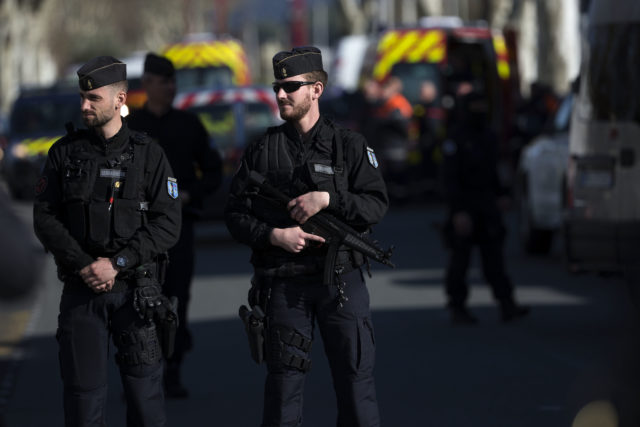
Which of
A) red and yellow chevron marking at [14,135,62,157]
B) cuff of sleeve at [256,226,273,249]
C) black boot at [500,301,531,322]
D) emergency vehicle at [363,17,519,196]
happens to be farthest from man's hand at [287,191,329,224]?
red and yellow chevron marking at [14,135,62,157]

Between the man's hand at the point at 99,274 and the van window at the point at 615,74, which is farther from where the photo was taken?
the van window at the point at 615,74

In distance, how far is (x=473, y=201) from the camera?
37.6 ft

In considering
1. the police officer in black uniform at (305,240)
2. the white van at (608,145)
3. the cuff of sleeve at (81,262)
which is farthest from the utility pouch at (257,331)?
the white van at (608,145)

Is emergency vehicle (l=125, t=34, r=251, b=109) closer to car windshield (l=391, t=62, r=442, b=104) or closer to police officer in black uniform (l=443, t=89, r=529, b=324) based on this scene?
car windshield (l=391, t=62, r=442, b=104)

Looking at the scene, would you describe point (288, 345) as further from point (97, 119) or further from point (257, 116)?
point (257, 116)

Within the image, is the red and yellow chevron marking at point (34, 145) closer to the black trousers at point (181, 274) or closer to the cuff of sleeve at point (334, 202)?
the black trousers at point (181, 274)

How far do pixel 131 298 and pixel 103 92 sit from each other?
0.83 metres

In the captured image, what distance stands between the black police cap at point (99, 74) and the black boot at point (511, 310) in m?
5.66

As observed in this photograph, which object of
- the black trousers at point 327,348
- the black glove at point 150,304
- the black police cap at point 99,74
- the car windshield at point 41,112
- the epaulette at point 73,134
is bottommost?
the car windshield at point 41,112

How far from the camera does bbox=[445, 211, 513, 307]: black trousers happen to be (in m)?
11.5

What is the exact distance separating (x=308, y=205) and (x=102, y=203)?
2.68 ft

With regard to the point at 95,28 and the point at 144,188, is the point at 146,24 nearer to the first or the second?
the point at 95,28

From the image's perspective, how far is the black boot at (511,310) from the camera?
37.6 ft

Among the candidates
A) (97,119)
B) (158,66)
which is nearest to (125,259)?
(97,119)
